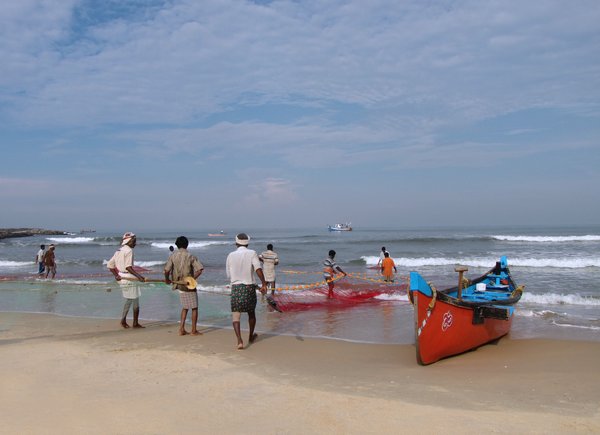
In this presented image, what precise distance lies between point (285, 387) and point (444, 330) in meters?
2.56

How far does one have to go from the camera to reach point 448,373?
19.6 feet

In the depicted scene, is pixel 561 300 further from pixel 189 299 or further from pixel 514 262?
pixel 514 262

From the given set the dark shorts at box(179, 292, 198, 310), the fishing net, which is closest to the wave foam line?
the fishing net

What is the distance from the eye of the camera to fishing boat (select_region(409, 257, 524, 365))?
6.21 meters

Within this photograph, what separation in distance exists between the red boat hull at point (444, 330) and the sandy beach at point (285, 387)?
198 millimetres

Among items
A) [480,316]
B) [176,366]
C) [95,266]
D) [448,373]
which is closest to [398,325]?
[480,316]

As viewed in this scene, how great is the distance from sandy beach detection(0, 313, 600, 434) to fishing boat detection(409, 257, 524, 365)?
211 mm

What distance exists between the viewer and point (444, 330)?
21.5ft

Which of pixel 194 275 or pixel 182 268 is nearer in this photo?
pixel 182 268

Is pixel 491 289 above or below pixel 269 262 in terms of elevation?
below

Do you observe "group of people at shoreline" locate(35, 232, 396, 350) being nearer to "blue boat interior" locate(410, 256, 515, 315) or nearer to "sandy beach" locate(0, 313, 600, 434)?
"sandy beach" locate(0, 313, 600, 434)

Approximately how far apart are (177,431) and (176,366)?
2138mm

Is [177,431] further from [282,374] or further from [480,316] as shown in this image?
[480,316]

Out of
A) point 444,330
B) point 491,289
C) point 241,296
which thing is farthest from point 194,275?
point 491,289
